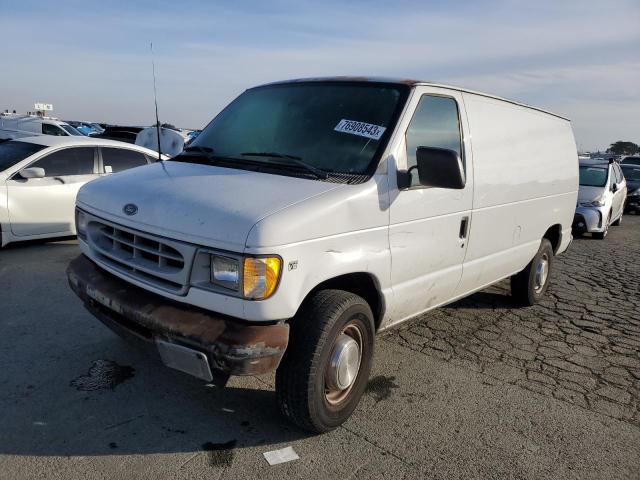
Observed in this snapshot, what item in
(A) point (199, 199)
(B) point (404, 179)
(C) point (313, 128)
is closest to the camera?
(A) point (199, 199)

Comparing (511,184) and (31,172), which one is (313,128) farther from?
(31,172)

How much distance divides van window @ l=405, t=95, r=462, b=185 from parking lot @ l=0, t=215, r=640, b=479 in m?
1.58

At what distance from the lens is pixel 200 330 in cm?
261

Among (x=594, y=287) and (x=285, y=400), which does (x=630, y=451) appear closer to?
(x=285, y=400)

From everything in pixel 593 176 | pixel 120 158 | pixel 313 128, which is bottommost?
pixel 593 176

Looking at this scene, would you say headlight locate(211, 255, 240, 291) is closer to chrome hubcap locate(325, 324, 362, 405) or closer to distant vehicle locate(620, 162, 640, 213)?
chrome hubcap locate(325, 324, 362, 405)

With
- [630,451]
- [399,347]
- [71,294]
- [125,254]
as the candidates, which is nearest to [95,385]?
[125,254]

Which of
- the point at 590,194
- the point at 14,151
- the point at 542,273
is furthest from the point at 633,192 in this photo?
the point at 14,151

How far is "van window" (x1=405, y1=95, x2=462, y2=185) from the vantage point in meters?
3.42

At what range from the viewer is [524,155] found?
15.6 feet

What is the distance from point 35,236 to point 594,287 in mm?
7402

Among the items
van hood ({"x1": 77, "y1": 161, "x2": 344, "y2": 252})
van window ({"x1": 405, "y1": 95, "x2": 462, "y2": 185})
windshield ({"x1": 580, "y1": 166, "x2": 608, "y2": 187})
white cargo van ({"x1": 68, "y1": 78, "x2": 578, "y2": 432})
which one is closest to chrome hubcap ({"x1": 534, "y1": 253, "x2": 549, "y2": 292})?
white cargo van ({"x1": 68, "y1": 78, "x2": 578, "y2": 432})

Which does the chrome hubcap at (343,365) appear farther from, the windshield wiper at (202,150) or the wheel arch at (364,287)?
the windshield wiper at (202,150)

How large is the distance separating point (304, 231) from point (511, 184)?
254cm
